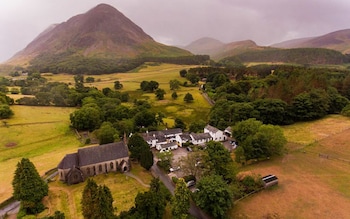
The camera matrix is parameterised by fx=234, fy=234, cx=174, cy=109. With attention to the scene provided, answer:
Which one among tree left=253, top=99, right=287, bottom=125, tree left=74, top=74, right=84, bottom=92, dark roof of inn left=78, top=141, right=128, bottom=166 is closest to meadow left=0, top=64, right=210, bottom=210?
dark roof of inn left=78, top=141, right=128, bottom=166

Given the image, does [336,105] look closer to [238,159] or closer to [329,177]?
[329,177]

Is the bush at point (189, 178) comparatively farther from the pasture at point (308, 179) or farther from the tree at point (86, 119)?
the tree at point (86, 119)

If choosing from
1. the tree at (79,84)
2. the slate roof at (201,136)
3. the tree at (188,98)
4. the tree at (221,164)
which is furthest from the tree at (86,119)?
the tree at (221,164)

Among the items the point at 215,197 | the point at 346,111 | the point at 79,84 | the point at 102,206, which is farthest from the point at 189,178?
the point at 79,84

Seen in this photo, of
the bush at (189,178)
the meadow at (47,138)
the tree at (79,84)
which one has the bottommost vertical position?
the bush at (189,178)

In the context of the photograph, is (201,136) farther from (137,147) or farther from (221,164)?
(221,164)

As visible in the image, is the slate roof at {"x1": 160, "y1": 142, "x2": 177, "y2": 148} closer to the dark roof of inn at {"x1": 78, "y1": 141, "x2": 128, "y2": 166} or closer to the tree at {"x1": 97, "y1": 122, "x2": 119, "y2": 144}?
the tree at {"x1": 97, "y1": 122, "x2": 119, "y2": 144}

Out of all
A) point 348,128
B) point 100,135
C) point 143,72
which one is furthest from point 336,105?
point 143,72
